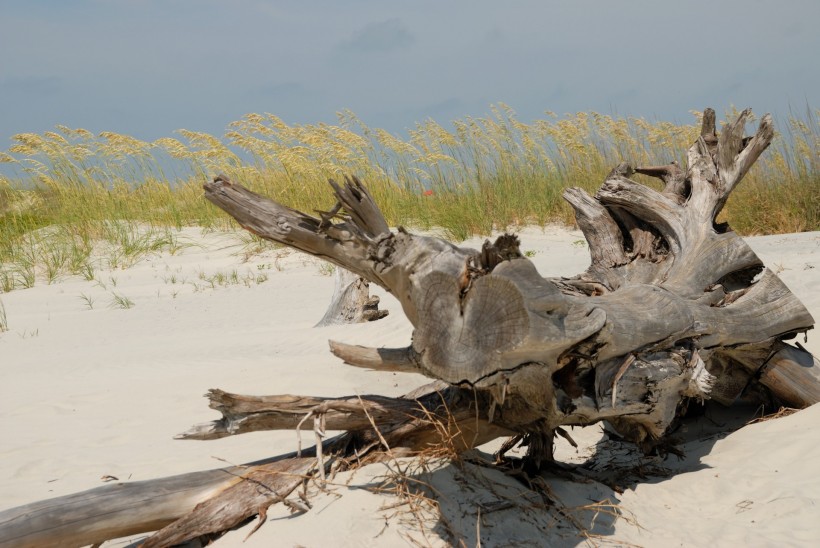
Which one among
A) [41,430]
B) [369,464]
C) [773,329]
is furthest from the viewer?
[41,430]

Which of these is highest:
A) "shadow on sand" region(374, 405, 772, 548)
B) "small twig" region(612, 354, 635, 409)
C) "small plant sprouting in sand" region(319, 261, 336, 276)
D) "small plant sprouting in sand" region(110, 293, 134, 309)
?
"small plant sprouting in sand" region(110, 293, 134, 309)

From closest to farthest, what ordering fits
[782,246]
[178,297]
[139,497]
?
[139,497] → [782,246] → [178,297]

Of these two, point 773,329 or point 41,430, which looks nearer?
point 773,329

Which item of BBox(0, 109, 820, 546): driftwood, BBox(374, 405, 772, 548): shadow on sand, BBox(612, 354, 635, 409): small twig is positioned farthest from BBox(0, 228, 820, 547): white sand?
BBox(612, 354, 635, 409): small twig

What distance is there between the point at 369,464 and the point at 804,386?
2.62m

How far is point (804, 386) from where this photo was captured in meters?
4.36

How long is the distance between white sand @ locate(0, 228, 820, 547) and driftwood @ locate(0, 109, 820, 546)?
0.63 ft

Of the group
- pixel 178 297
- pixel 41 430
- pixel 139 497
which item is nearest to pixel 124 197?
pixel 178 297

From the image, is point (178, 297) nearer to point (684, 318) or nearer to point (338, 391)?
point (338, 391)

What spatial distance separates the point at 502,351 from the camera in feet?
8.50

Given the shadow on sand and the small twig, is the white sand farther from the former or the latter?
the small twig

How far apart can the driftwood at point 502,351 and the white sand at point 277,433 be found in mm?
192

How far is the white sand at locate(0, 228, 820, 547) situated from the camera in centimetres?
301

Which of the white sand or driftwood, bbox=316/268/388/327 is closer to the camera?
the white sand
